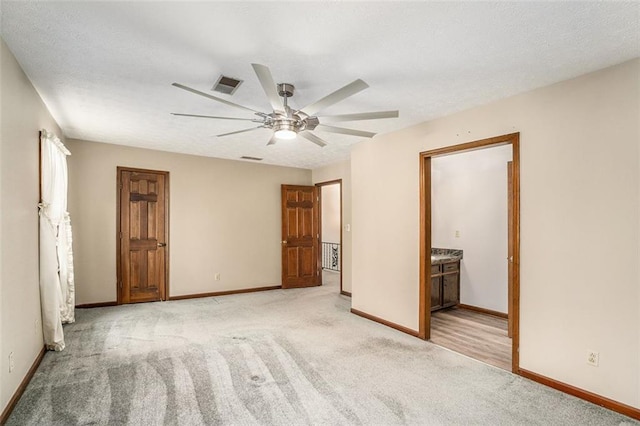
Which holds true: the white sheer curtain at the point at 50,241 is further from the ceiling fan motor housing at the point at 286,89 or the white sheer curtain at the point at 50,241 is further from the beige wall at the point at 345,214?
the beige wall at the point at 345,214

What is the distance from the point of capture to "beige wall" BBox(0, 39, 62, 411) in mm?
2270

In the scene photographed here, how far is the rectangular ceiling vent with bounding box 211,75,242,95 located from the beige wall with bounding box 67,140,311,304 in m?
3.30

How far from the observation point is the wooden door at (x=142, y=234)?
210 inches

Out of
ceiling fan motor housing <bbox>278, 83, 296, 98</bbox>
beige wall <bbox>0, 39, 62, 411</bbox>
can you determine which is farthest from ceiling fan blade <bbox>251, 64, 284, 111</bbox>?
beige wall <bbox>0, 39, 62, 411</bbox>

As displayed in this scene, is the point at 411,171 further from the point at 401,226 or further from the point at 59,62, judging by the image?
the point at 59,62

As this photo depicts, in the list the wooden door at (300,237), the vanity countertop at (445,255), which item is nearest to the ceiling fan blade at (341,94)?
the vanity countertop at (445,255)

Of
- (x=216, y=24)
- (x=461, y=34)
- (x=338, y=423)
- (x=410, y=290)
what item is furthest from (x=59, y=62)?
(x=410, y=290)

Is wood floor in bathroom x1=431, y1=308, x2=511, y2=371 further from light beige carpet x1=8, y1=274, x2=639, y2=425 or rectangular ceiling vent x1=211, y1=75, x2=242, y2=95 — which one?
rectangular ceiling vent x1=211, y1=75, x2=242, y2=95

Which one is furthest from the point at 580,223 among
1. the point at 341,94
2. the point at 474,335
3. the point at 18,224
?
the point at 18,224

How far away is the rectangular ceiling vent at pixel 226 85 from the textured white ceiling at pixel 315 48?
0.23 ft

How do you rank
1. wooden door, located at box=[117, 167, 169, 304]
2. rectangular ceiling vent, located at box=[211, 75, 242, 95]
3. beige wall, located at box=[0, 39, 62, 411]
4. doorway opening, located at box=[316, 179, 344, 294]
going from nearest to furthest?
1. beige wall, located at box=[0, 39, 62, 411]
2. rectangular ceiling vent, located at box=[211, 75, 242, 95]
3. wooden door, located at box=[117, 167, 169, 304]
4. doorway opening, located at box=[316, 179, 344, 294]

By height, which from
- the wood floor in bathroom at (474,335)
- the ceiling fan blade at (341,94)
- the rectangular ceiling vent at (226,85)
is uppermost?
the rectangular ceiling vent at (226,85)

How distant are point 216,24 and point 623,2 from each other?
2.22m

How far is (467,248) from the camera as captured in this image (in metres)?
5.37
